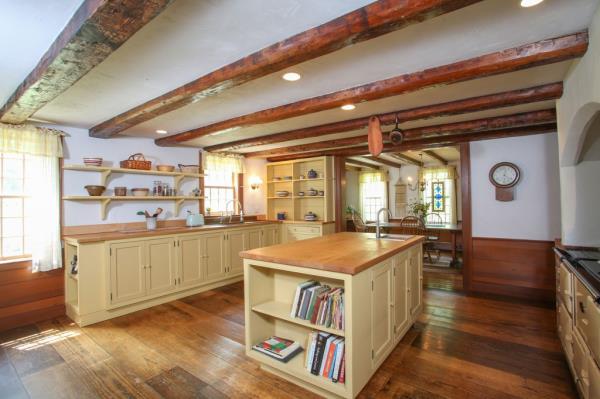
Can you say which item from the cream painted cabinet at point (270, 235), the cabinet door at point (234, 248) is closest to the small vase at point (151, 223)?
the cabinet door at point (234, 248)

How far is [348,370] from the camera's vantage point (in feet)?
6.21

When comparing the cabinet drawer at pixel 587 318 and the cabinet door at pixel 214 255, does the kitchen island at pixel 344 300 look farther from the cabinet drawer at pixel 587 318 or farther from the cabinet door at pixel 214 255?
the cabinet door at pixel 214 255

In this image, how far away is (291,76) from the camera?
232cm

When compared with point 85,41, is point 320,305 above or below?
below

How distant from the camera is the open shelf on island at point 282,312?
2.01 m

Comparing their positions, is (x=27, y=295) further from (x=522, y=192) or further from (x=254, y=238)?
(x=522, y=192)

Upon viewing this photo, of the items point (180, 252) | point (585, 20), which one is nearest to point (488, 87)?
point (585, 20)

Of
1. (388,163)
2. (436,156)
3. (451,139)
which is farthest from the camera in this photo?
(388,163)

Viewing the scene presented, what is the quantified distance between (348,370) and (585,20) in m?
2.41

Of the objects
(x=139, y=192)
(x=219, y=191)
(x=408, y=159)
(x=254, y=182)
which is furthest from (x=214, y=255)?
(x=408, y=159)

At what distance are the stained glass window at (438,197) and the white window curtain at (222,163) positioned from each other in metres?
5.32

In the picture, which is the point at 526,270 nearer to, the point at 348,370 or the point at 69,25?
the point at 348,370

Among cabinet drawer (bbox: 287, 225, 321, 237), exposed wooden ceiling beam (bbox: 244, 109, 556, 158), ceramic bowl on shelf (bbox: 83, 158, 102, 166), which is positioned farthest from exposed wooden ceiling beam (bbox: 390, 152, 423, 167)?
ceramic bowl on shelf (bbox: 83, 158, 102, 166)

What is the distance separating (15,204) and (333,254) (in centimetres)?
363
